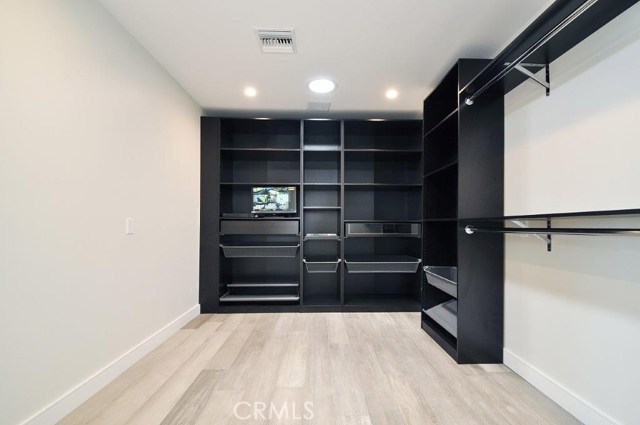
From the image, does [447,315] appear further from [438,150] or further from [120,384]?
[120,384]

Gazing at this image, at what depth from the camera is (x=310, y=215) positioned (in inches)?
138

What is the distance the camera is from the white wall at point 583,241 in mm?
1181

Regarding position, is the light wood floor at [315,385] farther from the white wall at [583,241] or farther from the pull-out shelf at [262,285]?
the pull-out shelf at [262,285]

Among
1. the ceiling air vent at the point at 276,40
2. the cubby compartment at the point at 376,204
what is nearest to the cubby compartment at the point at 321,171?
the cubby compartment at the point at 376,204

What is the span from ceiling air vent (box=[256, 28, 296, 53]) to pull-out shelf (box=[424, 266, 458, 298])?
2190 millimetres

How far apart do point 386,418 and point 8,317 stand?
1.87m

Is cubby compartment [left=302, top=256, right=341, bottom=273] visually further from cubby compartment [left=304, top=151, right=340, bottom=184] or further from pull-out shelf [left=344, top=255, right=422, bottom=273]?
cubby compartment [left=304, top=151, right=340, bottom=184]

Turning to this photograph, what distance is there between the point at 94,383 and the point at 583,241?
2902mm

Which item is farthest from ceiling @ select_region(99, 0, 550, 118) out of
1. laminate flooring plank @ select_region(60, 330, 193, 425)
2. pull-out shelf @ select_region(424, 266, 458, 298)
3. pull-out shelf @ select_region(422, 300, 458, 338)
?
laminate flooring plank @ select_region(60, 330, 193, 425)

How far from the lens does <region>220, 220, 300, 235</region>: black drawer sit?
3.03 m

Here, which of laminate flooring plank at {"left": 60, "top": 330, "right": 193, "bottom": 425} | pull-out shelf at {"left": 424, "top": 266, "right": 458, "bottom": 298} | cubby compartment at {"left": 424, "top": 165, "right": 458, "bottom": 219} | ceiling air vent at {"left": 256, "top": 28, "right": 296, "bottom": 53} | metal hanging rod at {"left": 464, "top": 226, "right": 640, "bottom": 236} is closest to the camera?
metal hanging rod at {"left": 464, "top": 226, "right": 640, "bottom": 236}

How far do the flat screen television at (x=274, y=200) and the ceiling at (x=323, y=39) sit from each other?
40.2 inches

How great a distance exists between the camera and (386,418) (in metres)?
1.39

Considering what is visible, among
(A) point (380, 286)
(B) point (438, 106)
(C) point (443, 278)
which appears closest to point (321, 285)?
(A) point (380, 286)
